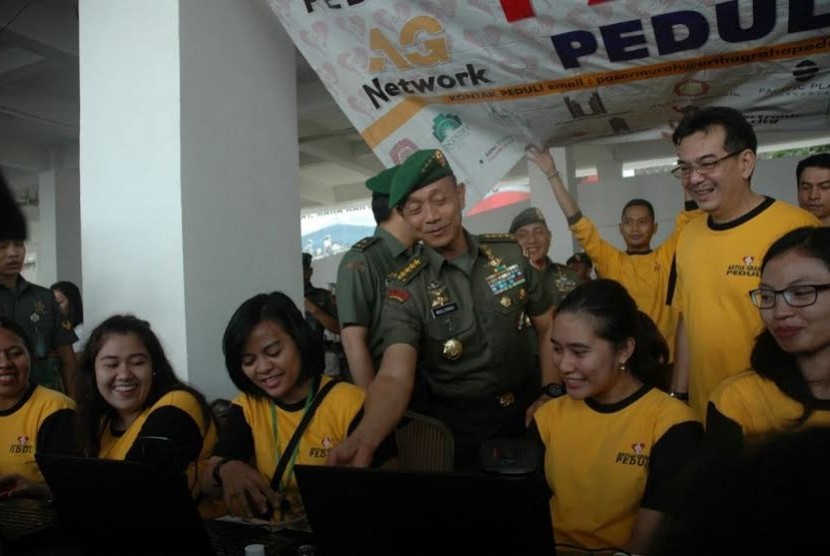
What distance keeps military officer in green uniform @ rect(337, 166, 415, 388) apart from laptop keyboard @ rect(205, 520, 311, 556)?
856mm

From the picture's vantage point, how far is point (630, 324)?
1.68 metres

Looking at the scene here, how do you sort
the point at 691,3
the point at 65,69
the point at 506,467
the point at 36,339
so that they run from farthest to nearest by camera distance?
1. the point at 65,69
2. the point at 36,339
3. the point at 691,3
4. the point at 506,467

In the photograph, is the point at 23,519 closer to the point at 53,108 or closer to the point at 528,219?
the point at 528,219

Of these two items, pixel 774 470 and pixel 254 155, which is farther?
pixel 254 155

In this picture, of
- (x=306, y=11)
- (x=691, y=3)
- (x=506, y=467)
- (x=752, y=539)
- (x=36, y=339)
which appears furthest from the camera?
(x=36, y=339)

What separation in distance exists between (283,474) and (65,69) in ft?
17.2

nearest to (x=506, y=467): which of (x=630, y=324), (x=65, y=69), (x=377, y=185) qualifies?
(x=630, y=324)

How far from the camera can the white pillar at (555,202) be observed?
7691mm

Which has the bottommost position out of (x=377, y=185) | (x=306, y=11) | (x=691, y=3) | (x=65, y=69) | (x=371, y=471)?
(x=371, y=471)

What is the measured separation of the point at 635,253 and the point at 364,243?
5.23 feet

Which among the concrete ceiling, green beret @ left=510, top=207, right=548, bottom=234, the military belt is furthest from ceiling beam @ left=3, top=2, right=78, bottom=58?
the military belt

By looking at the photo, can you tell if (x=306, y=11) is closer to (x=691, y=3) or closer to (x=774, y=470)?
(x=691, y=3)

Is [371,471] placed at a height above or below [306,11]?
below

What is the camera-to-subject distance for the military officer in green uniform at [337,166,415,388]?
7.44 ft
